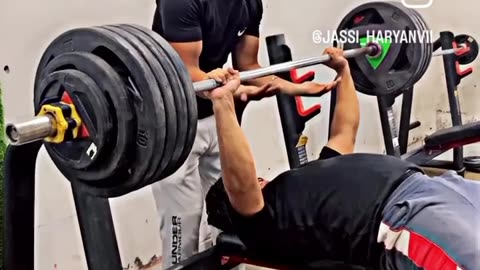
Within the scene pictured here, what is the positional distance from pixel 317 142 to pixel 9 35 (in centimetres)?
200

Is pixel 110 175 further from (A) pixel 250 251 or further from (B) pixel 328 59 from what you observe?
(B) pixel 328 59

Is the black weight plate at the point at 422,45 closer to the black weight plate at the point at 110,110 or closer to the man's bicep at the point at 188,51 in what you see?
the man's bicep at the point at 188,51

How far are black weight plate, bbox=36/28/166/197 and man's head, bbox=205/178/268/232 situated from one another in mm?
639

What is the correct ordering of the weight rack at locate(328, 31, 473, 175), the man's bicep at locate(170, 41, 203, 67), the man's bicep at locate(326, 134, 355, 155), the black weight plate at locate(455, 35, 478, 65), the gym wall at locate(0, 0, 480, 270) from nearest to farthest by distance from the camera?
the gym wall at locate(0, 0, 480, 270) < the man's bicep at locate(170, 41, 203, 67) < the man's bicep at locate(326, 134, 355, 155) < the weight rack at locate(328, 31, 473, 175) < the black weight plate at locate(455, 35, 478, 65)

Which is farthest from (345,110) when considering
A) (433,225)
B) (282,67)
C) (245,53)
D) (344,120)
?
(433,225)

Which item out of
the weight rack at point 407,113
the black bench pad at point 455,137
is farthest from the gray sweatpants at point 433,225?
the weight rack at point 407,113

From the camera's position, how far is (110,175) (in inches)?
42.8

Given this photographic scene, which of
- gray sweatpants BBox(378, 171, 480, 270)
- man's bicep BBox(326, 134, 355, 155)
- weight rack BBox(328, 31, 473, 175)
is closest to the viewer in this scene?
gray sweatpants BBox(378, 171, 480, 270)

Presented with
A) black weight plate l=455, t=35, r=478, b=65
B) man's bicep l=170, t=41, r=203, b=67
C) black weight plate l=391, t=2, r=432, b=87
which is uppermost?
man's bicep l=170, t=41, r=203, b=67

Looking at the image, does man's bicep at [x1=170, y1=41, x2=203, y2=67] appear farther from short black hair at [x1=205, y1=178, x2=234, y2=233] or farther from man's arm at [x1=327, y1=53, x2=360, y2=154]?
man's arm at [x1=327, y1=53, x2=360, y2=154]

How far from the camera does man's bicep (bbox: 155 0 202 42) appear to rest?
185 centimetres

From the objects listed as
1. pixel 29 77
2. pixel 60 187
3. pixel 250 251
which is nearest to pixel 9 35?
pixel 29 77

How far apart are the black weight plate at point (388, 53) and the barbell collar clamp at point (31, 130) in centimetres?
175

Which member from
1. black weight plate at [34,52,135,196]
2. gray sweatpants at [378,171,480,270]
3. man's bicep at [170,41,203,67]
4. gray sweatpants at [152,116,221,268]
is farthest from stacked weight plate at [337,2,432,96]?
black weight plate at [34,52,135,196]
